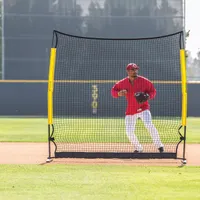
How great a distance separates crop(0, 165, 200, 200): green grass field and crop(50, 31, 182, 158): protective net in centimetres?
538

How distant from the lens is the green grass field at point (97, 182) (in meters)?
6.89

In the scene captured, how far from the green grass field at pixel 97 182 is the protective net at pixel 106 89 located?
17.6 feet

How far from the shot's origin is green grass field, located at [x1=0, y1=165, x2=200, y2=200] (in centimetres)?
689

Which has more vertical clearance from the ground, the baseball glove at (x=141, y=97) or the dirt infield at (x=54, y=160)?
the baseball glove at (x=141, y=97)

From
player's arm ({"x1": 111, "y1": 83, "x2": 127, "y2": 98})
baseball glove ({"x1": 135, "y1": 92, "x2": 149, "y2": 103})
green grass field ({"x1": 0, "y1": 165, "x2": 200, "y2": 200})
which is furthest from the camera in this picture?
player's arm ({"x1": 111, "y1": 83, "x2": 127, "y2": 98})

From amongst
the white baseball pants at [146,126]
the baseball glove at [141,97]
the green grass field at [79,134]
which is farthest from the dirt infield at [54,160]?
the green grass field at [79,134]

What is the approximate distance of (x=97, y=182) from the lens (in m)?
7.90

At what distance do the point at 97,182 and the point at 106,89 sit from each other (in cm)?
2762

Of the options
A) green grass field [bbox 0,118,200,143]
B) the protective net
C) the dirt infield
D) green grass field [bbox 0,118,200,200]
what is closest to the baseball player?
the dirt infield

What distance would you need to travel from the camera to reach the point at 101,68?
28.0m

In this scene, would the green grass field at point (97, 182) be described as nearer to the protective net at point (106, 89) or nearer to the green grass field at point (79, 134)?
the protective net at point (106, 89)

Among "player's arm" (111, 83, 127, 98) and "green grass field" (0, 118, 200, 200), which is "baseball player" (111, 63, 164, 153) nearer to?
"player's arm" (111, 83, 127, 98)

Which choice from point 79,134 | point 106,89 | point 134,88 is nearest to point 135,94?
point 134,88

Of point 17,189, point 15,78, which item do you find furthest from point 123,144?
point 15,78
